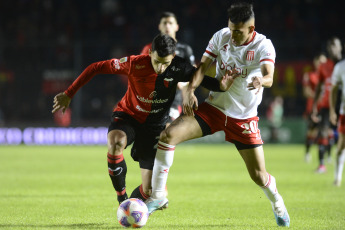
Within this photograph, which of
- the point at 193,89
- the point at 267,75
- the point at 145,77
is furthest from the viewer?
the point at 145,77

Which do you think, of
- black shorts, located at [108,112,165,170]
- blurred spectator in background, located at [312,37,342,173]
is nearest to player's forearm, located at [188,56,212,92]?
black shorts, located at [108,112,165,170]

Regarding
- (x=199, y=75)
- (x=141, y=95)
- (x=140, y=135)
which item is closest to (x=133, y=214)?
(x=140, y=135)

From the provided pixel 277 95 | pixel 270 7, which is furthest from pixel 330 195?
pixel 270 7

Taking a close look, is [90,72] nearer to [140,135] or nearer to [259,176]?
[140,135]

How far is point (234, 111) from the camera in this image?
5.68 m

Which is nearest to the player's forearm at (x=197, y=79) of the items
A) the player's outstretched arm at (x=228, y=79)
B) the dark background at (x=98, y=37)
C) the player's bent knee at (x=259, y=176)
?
the player's outstretched arm at (x=228, y=79)

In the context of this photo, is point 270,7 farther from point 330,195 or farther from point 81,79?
point 81,79

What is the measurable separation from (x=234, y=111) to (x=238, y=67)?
0.45 meters

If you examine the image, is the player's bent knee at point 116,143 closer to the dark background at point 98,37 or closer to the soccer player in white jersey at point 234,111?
the soccer player in white jersey at point 234,111

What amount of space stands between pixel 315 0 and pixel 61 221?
21.6m

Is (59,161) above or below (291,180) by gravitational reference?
below

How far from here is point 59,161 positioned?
48.2 ft

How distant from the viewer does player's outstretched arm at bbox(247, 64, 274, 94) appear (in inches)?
195

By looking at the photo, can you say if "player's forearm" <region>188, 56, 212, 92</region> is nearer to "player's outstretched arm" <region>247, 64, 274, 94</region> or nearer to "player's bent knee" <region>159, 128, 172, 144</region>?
"player's bent knee" <region>159, 128, 172, 144</region>
